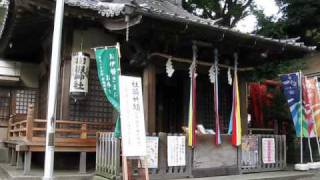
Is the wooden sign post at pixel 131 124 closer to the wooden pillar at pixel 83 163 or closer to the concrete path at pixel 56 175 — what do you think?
the concrete path at pixel 56 175

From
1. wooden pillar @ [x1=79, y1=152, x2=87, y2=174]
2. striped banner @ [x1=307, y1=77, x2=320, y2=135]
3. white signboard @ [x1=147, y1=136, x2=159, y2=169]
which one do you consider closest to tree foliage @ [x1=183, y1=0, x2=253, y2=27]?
striped banner @ [x1=307, y1=77, x2=320, y2=135]

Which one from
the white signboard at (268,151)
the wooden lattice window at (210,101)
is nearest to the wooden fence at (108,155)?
the wooden lattice window at (210,101)

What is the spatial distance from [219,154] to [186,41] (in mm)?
3322

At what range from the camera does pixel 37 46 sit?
50.6 feet

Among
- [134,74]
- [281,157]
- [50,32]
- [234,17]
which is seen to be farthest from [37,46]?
[234,17]

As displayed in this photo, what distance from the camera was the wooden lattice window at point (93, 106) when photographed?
1157cm

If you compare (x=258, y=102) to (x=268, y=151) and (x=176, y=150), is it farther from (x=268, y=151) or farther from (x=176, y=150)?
(x=176, y=150)

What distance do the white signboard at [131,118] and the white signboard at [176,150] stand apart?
151 cm

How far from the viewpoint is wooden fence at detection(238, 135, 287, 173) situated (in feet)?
37.4

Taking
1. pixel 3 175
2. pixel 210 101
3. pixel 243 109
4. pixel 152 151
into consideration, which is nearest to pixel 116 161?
pixel 152 151

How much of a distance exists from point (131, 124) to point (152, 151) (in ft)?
4.89

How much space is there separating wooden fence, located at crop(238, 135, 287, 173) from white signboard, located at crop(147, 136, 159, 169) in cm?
292

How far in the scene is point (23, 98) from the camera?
16.2 metres

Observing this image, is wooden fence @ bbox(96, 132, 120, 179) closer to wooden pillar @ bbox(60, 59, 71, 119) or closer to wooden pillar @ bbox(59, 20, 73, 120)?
wooden pillar @ bbox(60, 59, 71, 119)
